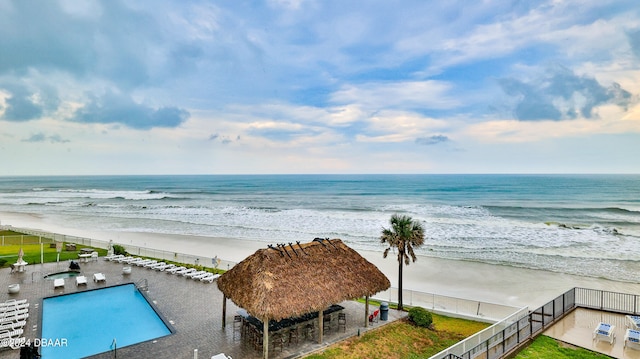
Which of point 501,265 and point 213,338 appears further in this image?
point 501,265

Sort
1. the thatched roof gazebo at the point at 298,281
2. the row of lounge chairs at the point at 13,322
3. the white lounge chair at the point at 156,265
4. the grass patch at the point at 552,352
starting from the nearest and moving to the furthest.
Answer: the grass patch at the point at 552,352 < the thatched roof gazebo at the point at 298,281 < the row of lounge chairs at the point at 13,322 < the white lounge chair at the point at 156,265

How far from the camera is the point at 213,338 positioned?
43.5ft

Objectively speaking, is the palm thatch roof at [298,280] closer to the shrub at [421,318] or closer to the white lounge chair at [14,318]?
the shrub at [421,318]

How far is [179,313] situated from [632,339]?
16897 millimetres

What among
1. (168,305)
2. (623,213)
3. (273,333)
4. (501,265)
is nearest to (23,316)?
(168,305)

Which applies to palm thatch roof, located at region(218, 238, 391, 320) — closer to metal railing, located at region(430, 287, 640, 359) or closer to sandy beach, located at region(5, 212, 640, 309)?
metal railing, located at region(430, 287, 640, 359)

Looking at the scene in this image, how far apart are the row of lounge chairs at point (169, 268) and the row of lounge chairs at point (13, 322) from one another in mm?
7364

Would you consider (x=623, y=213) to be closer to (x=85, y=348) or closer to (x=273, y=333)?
(x=273, y=333)

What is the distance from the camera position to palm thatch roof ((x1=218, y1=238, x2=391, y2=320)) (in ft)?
39.5

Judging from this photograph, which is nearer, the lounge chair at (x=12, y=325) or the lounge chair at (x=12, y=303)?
the lounge chair at (x=12, y=325)

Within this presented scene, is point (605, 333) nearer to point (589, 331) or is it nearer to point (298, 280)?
point (589, 331)

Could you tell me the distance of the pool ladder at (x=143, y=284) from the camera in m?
18.8

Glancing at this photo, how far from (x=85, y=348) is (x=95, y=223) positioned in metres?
40.7

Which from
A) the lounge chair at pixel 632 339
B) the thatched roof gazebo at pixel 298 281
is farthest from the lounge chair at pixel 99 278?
the lounge chair at pixel 632 339
